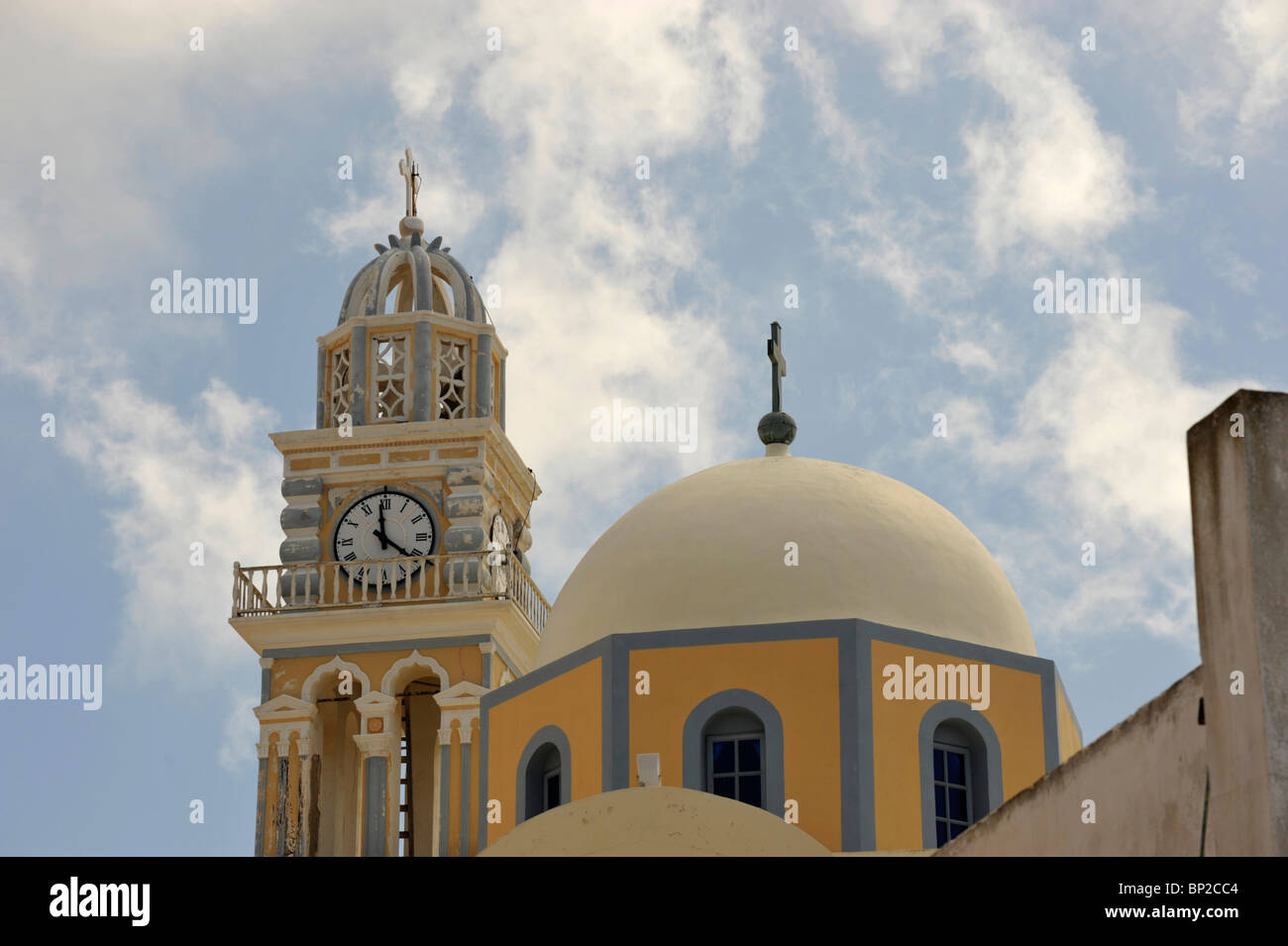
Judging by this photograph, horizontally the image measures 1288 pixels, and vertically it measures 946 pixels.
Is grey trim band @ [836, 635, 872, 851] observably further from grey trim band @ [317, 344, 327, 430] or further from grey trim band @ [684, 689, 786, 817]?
grey trim band @ [317, 344, 327, 430]

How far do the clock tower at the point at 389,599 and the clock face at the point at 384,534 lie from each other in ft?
0.06

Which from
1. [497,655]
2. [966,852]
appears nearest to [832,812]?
[966,852]

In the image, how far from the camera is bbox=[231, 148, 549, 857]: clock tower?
2789 cm

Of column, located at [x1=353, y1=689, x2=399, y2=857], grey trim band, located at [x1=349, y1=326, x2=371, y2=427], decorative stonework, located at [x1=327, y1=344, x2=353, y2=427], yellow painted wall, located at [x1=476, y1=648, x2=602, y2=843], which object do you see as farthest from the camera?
decorative stonework, located at [x1=327, y1=344, x2=353, y2=427]

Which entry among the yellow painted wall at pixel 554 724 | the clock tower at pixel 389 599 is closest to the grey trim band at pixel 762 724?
the yellow painted wall at pixel 554 724

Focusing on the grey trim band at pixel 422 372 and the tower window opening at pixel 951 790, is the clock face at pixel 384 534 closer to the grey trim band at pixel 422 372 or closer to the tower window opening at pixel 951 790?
the grey trim band at pixel 422 372

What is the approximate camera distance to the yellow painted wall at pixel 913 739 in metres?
15.7

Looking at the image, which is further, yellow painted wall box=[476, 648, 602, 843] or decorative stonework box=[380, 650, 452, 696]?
decorative stonework box=[380, 650, 452, 696]

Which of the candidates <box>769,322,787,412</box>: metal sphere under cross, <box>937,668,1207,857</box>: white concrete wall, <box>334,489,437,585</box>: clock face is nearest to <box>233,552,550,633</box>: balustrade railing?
<box>334,489,437,585</box>: clock face

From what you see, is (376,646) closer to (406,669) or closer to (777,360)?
(406,669)

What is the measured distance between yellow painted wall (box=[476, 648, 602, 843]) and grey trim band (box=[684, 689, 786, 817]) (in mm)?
653
